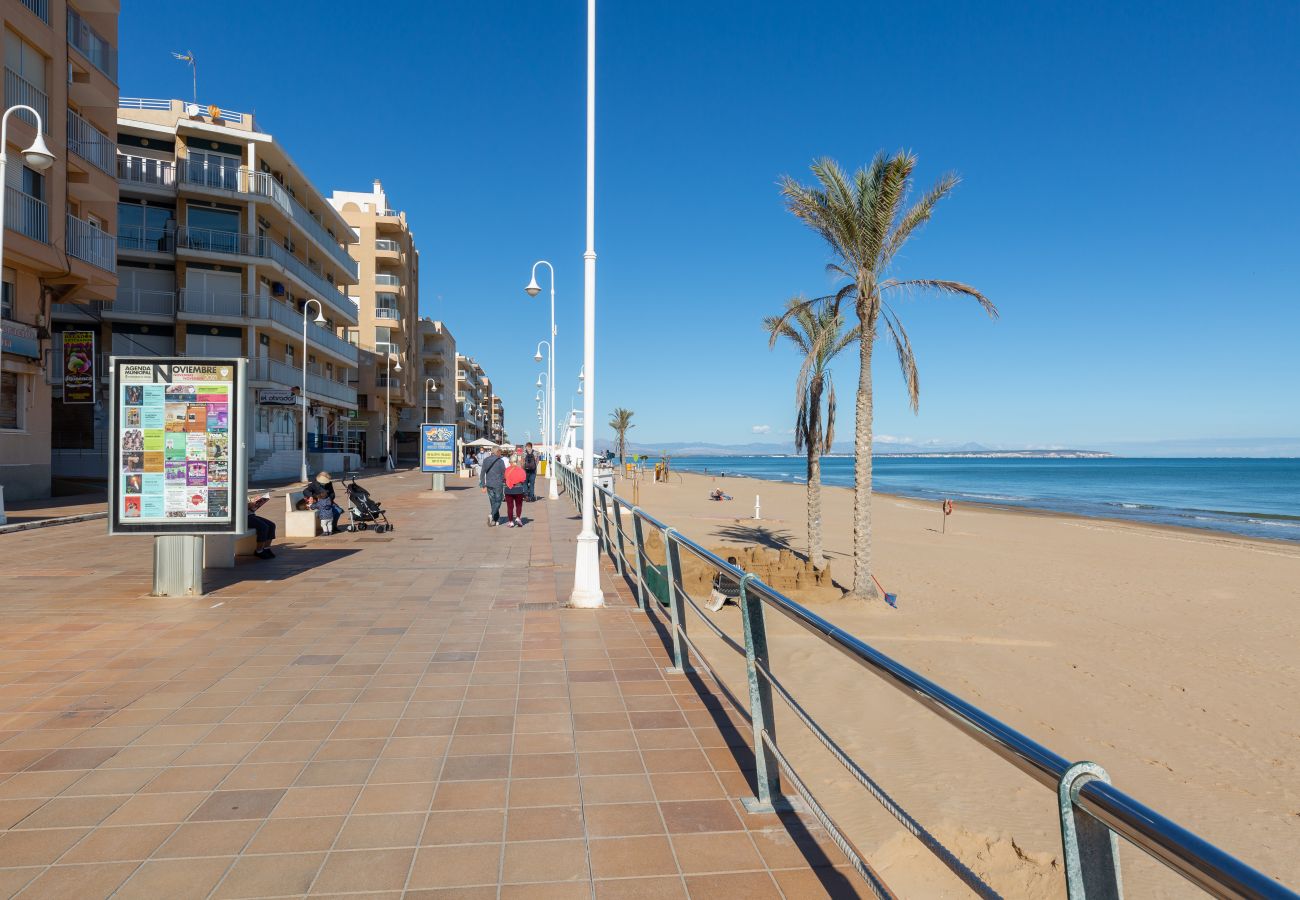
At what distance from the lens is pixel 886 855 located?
4754 mm

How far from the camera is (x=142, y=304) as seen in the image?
3119 centimetres

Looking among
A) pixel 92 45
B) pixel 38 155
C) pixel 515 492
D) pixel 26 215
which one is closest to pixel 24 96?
pixel 26 215

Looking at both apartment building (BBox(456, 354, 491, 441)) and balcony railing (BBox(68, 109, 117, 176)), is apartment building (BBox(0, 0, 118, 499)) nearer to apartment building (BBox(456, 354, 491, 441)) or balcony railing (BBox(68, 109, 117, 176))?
balcony railing (BBox(68, 109, 117, 176))

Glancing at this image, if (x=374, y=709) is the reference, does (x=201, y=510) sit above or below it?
above

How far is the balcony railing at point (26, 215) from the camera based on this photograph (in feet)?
57.6

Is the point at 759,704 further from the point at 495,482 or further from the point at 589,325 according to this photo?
the point at 495,482

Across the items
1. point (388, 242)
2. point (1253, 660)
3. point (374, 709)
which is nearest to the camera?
point (374, 709)

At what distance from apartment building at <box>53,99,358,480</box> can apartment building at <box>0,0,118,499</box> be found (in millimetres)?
8777

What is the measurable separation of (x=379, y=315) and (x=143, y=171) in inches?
863

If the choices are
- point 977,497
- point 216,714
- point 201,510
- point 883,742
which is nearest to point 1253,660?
point 883,742

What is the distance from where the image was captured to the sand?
17.2 ft

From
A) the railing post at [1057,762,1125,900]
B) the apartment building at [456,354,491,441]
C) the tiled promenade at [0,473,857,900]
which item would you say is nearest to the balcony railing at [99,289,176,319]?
the tiled promenade at [0,473,857,900]

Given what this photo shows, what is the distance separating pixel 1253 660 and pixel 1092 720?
4.86 m

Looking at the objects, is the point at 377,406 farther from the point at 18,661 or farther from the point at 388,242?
the point at 18,661
